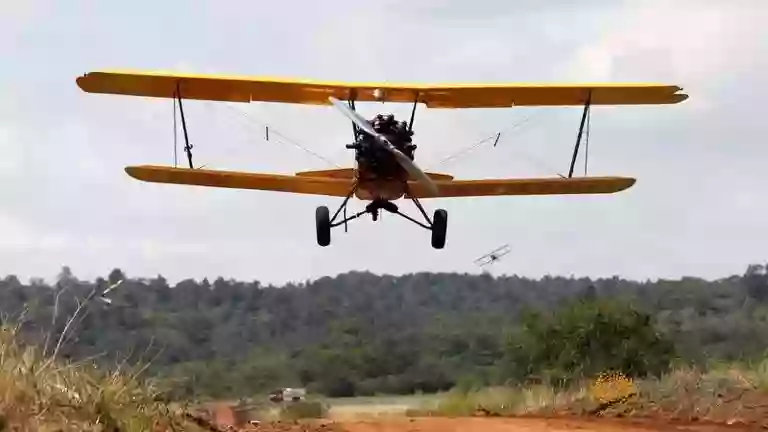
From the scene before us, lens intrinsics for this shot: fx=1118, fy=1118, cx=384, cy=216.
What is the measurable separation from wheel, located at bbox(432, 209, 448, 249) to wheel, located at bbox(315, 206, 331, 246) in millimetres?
1670

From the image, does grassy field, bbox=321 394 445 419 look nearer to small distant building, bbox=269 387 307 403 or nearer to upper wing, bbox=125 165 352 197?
small distant building, bbox=269 387 307 403

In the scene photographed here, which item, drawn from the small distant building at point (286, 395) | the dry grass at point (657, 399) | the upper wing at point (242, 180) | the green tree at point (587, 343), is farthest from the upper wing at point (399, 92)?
the green tree at point (587, 343)

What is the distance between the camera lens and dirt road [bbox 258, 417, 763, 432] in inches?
559

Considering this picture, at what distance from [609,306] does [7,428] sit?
31.1m

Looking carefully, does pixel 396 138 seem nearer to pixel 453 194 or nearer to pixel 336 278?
pixel 453 194

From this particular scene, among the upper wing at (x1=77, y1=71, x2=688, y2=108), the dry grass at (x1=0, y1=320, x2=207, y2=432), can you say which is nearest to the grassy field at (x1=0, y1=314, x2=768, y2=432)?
the dry grass at (x1=0, y1=320, x2=207, y2=432)

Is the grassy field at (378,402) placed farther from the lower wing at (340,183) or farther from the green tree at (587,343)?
the lower wing at (340,183)

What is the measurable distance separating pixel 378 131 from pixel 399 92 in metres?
1.23

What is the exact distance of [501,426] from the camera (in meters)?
14.8

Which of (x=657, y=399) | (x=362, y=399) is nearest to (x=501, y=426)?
(x=657, y=399)

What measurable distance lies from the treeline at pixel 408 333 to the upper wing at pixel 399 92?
6106 mm

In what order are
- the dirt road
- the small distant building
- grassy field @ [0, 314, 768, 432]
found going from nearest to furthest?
grassy field @ [0, 314, 768, 432] < the dirt road < the small distant building

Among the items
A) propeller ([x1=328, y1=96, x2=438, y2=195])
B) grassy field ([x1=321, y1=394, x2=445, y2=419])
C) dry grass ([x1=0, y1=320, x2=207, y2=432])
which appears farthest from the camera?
grassy field ([x1=321, y1=394, x2=445, y2=419])

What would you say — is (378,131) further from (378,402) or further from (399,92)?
(378,402)
